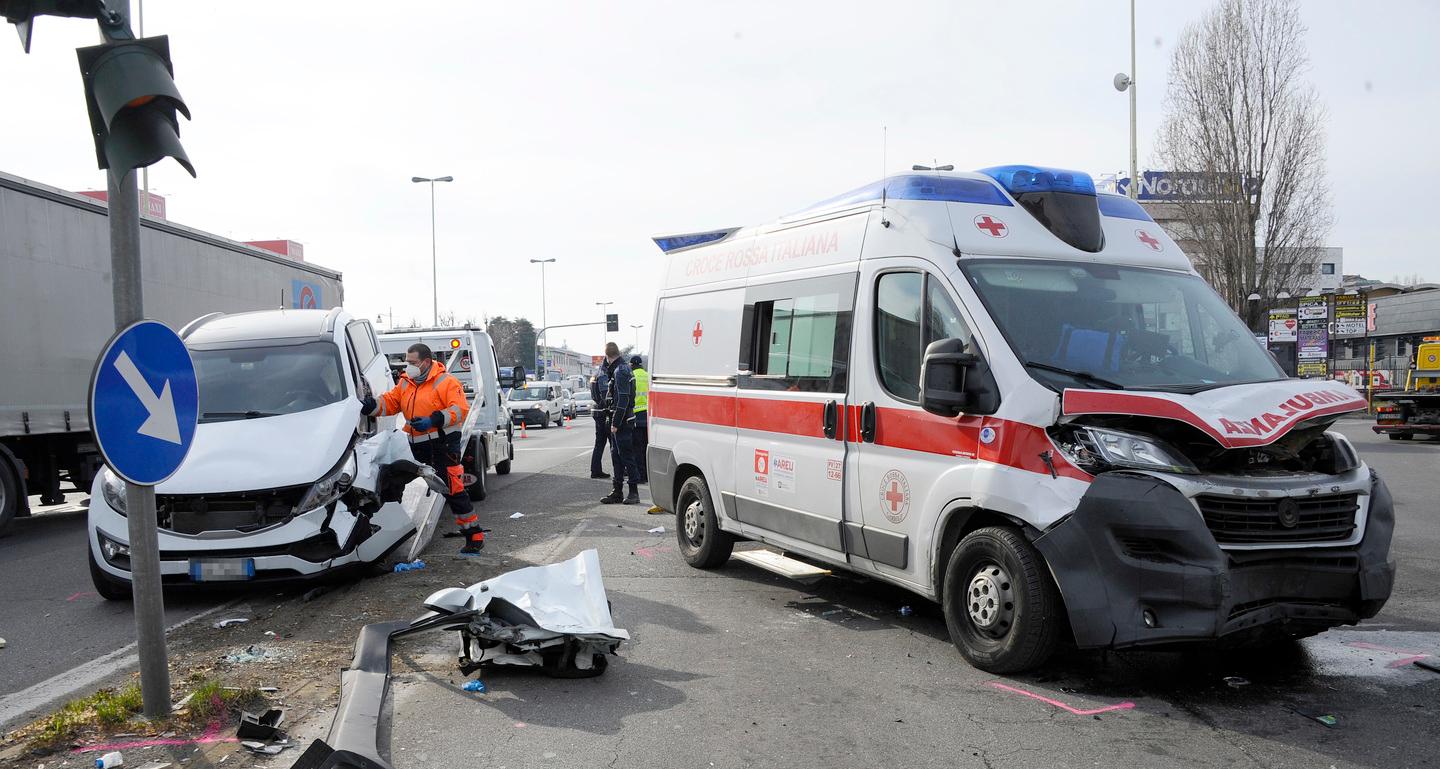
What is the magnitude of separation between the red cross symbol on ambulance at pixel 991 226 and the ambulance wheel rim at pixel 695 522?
3388mm

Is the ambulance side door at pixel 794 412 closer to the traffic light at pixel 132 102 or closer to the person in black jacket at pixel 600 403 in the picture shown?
the traffic light at pixel 132 102

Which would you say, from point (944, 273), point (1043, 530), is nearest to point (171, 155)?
point (944, 273)

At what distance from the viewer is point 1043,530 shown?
481cm

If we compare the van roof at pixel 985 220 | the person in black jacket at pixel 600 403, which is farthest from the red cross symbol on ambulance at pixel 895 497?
the person in black jacket at pixel 600 403

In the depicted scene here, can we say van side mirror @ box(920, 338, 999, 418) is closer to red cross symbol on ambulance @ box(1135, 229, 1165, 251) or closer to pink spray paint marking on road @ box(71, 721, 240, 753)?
red cross symbol on ambulance @ box(1135, 229, 1165, 251)

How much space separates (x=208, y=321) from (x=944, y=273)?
6907 millimetres

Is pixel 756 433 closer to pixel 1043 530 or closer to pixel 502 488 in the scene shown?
pixel 1043 530

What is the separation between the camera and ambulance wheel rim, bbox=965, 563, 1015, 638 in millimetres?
5070

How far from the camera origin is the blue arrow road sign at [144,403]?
13.6ft

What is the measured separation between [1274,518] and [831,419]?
8.47 feet

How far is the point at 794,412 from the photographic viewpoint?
6.84 meters

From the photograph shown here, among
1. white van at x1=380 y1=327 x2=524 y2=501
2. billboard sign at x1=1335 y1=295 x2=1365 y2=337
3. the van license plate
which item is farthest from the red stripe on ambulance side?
billboard sign at x1=1335 y1=295 x2=1365 y2=337

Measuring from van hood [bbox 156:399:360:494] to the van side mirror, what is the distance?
4440 millimetres

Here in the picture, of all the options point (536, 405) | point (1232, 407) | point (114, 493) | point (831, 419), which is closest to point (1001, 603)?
point (1232, 407)
